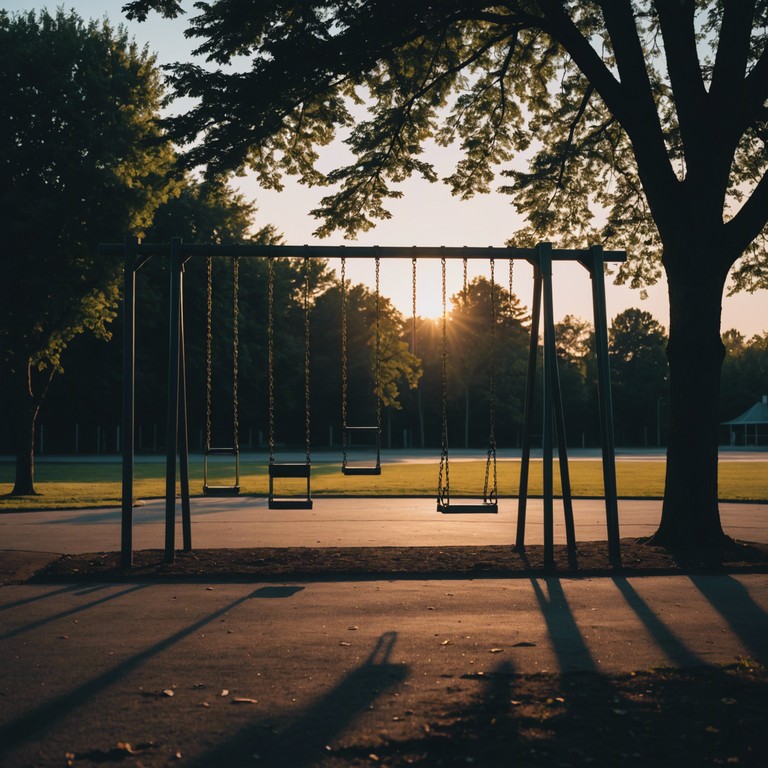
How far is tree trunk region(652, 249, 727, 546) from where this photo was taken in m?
11.4

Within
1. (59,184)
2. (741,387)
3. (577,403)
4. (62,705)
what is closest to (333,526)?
(62,705)

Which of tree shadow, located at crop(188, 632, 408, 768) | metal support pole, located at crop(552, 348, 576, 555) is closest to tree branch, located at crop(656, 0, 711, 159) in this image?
metal support pole, located at crop(552, 348, 576, 555)

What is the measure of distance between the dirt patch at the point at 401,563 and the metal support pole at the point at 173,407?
14.8 inches

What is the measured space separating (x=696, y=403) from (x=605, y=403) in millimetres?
1557

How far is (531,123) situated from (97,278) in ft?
35.9

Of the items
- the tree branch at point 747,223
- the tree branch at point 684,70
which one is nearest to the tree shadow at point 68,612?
the tree branch at point 747,223

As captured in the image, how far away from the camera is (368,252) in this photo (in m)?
11.0

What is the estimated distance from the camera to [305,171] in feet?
48.4

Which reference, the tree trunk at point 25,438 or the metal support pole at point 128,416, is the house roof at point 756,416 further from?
the metal support pole at point 128,416

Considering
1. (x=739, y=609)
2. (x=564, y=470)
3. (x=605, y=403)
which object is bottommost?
(x=739, y=609)

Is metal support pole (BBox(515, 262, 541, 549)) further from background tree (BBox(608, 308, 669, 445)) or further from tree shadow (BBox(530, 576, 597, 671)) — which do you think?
background tree (BBox(608, 308, 669, 445))

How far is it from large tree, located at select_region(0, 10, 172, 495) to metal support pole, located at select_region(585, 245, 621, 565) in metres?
12.4

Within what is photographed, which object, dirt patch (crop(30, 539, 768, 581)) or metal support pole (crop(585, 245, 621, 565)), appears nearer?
dirt patch (crop(30, 539, 768, 581))

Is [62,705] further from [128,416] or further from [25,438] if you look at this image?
[25,438]
